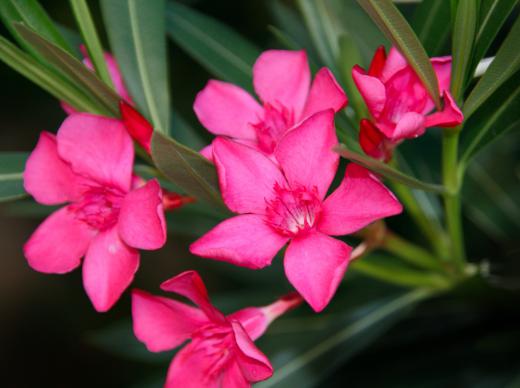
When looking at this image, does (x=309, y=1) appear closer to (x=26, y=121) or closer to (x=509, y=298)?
(x=509, y=298)

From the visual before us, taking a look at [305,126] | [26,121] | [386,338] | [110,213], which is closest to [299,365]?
[386,338]

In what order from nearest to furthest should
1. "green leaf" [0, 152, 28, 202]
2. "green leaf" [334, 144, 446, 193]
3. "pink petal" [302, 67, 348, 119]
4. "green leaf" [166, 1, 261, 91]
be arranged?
"green leaf" [334, 144, 446, 193] < "pink petal" [302, 67, 348, 119] < "green leaf" [0, 152, 28, 202] < "green leaf" [166, 1, 261, 91]

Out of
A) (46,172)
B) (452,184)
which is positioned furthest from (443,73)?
(46,172)

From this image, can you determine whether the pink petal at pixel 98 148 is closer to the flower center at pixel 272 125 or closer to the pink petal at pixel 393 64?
the flower center at pixel 272 125

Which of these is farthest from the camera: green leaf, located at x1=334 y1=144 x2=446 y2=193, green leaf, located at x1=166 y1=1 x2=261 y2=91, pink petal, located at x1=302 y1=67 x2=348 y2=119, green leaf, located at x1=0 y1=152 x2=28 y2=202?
green leaf, located at x1=166 y1=1 x2=261 y2=91

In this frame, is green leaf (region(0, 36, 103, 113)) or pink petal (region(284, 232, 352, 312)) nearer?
pink petal (region(284, 232, 352, 312))

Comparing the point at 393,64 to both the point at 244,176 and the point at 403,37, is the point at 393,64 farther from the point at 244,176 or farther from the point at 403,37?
the point at 244,176

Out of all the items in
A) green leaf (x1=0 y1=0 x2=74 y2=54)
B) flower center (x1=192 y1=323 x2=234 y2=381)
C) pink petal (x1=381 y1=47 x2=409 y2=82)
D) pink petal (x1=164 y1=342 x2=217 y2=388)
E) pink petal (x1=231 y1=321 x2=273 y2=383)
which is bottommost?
pink petal (x1=164 y1=342 x2=217 y2=388)

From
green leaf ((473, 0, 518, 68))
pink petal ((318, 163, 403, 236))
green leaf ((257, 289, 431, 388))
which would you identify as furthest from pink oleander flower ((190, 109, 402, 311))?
green leaf ((257, 289, 431, 388))

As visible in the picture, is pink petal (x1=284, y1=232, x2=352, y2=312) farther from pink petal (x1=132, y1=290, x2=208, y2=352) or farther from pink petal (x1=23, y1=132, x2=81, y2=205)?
pink petal (x1=23, y1=132, x2=81, y2=205)
